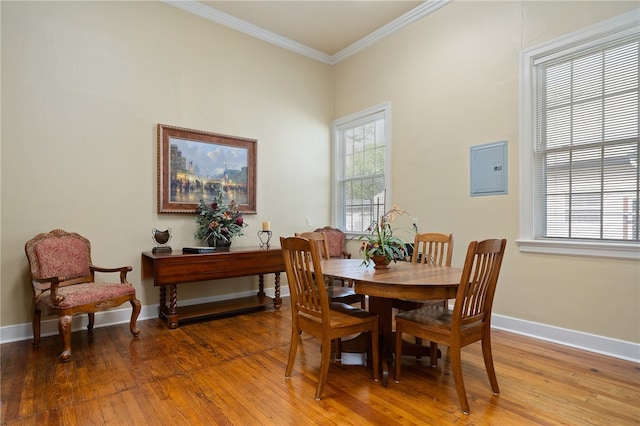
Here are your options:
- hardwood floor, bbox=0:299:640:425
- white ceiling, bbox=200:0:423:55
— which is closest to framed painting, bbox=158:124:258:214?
white ceiling, bbox=200:0:423:55

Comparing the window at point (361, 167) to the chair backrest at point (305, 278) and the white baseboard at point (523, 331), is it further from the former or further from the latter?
the chair backrest at point (305, 278)

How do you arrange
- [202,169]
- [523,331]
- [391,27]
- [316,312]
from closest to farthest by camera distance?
[316,312]
[523,331]
[202,169]
[391,27]

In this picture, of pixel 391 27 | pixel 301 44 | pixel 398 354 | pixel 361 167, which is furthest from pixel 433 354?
pixel 301 44

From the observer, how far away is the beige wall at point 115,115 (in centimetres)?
311

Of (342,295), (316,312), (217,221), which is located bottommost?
(342,295)

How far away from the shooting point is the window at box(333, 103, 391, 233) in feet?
15.2

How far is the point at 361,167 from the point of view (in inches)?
199

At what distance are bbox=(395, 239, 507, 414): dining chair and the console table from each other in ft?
6.82

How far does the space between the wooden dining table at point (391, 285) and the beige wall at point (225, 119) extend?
1279mm

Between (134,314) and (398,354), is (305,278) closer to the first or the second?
(398,354)

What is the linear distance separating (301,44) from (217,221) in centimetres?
286

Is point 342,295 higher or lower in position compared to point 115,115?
lower

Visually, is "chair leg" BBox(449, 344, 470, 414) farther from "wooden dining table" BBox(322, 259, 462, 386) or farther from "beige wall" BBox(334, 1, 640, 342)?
"beige wall" BBox(334, 1, 640, 342)

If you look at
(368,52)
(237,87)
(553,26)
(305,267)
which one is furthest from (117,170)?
(553,26)
